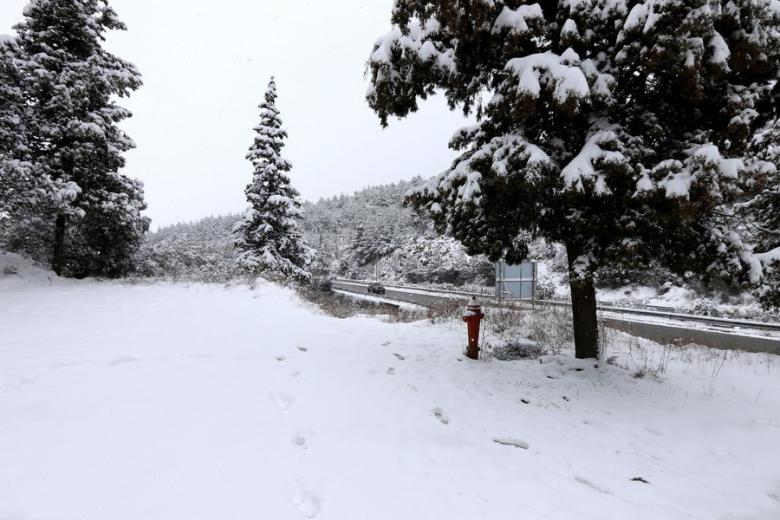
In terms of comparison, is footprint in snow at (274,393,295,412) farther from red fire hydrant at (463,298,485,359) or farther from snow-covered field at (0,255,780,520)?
red fire hydrant at (463,298,485,359)

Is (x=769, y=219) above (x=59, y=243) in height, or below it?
above

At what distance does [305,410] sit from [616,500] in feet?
9.22

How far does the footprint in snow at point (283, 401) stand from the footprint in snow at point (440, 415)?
5.16 feet

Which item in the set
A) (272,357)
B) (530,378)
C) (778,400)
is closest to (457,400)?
(530,378)

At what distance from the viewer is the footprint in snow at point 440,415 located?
409 cm

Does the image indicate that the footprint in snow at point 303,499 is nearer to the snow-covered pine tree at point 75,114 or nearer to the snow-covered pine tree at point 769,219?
the snow-covered pine tree at point 769,219

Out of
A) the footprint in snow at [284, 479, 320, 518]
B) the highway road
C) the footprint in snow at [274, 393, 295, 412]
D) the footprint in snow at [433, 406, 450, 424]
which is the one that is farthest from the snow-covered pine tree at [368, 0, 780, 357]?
the highway road

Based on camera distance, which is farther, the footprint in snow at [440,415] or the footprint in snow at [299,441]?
the footprint in snow at [440,415]

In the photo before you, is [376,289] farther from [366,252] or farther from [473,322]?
[473,322]

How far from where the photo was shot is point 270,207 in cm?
1933

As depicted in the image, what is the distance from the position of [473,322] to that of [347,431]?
3.09m

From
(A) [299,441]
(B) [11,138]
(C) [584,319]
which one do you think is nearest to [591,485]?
(A) [299,441]

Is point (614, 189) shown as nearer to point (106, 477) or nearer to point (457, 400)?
point (457, 400)

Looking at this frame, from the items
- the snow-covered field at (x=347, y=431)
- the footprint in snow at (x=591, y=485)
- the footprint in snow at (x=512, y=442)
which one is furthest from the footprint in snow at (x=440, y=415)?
the footprint in snow at (x=591, y=485)
